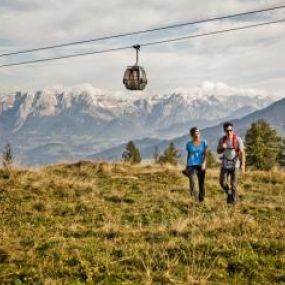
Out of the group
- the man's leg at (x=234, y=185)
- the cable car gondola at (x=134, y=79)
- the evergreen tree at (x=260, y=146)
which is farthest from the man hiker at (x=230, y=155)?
the evergreen tree at (x=260, y=146)

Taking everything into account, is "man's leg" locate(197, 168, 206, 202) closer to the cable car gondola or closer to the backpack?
the backpack

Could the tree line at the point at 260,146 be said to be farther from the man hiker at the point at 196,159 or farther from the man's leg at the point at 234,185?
the man's leg at the point at 234,185

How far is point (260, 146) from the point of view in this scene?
252 ft

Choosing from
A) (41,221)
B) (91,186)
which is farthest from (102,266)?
(91,186)

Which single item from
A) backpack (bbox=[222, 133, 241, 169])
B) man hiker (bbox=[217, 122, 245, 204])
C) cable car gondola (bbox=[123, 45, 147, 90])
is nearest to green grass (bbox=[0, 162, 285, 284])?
man hiker (bbox=[217, 122, 245, 204])

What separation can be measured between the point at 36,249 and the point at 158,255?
7.16ft

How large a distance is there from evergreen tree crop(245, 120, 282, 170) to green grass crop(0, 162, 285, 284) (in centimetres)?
5986

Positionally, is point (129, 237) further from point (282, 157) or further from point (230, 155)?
point (282, 157)

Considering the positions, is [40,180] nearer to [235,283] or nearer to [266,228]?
[266,228]

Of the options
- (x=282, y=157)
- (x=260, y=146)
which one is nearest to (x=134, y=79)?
(x=260, y=146)

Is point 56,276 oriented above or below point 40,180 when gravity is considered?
below

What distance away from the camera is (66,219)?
12562 mm

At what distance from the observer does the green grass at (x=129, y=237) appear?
7.55 m

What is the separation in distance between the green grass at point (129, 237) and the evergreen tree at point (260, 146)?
59.9 m
